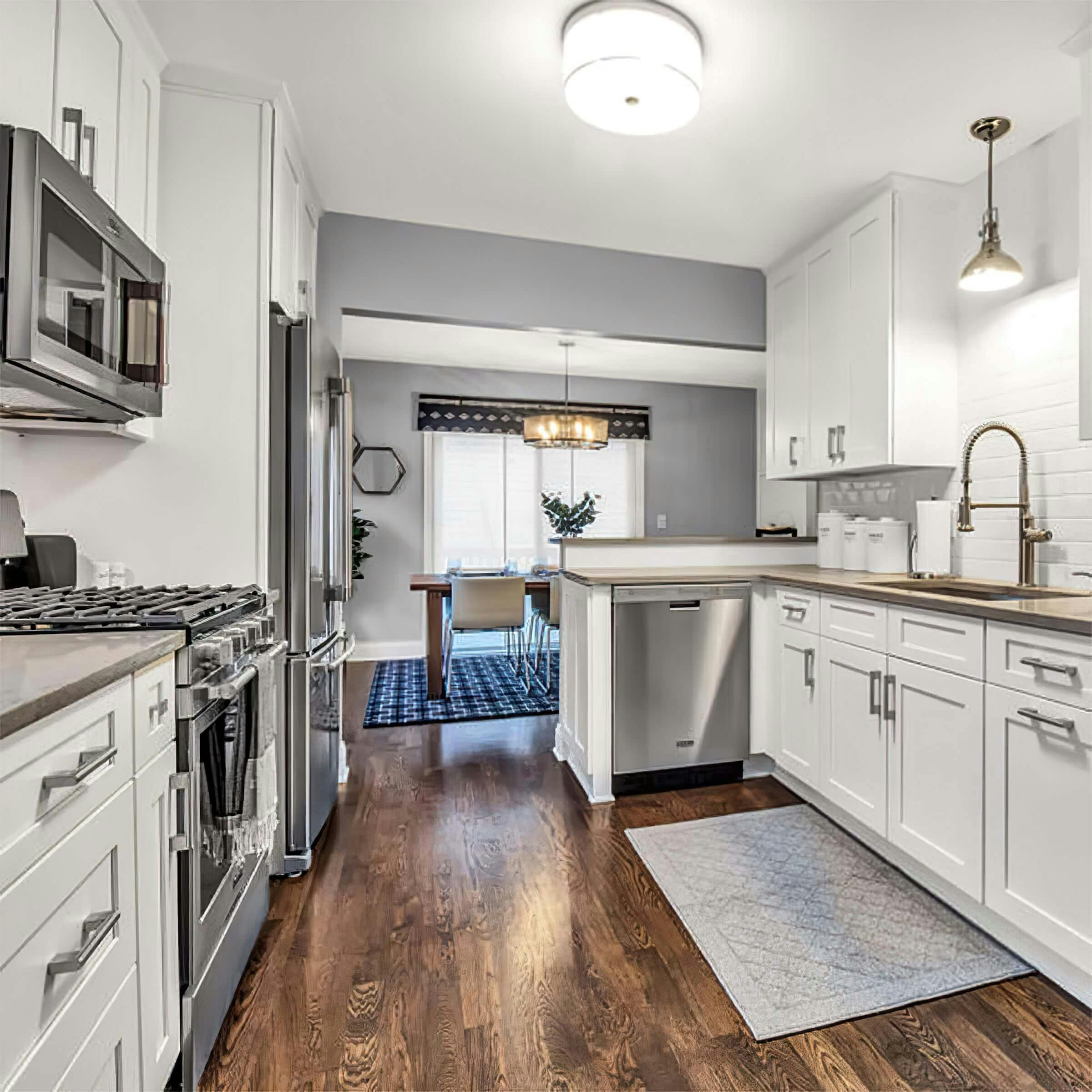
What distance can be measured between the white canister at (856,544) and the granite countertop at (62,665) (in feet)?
8.74

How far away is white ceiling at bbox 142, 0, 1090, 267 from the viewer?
1.70 metres

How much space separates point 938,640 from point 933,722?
24 cm

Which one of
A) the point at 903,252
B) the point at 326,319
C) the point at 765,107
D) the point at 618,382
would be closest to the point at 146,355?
the point at 326,319

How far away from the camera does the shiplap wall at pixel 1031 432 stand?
7.01 ft

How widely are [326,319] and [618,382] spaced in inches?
136

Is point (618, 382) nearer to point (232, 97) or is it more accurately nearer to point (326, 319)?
point (326, 319)

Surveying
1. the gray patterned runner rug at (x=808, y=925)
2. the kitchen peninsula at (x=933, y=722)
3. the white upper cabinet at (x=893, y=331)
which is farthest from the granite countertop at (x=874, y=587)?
the gray patterned runner rug at (x=808, y=925)

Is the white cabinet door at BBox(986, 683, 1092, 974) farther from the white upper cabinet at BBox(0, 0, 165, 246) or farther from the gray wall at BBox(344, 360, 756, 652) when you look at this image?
the gray wall at BBox(344, 360, 756, 652)

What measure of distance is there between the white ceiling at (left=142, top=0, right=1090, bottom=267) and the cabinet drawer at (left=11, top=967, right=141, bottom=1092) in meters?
2.20

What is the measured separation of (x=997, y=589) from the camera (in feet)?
7.34

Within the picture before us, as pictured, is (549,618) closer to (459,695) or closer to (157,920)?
(459,695)

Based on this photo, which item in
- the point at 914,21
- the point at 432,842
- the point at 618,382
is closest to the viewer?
the point at 914,21

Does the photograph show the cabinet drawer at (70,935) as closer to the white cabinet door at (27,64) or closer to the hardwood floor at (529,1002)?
the hardwood floor at (529,1002)

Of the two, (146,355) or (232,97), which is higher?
(232,97)
